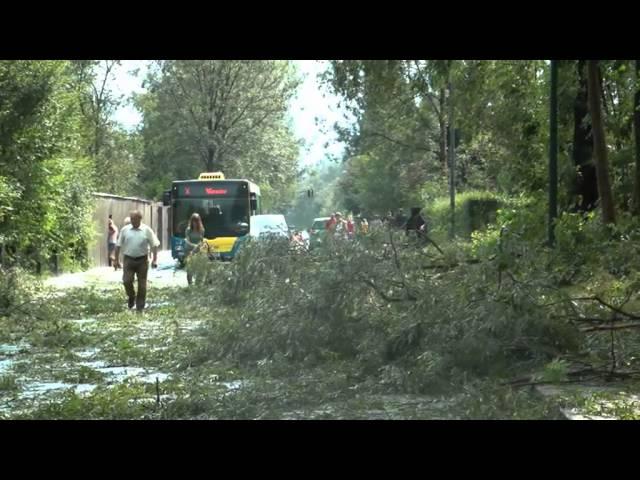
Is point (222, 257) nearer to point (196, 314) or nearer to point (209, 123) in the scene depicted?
point (196, 314)

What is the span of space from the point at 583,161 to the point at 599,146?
159 inches

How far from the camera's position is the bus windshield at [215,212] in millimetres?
31141

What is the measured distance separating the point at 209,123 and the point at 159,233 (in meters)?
6.64

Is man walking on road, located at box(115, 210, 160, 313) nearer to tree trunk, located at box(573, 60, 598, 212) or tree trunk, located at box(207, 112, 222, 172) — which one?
tree trunk, located at box(573, 60, 598, 212)

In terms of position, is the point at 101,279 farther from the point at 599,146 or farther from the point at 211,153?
the point at 211,153

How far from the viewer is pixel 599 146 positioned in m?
18.2

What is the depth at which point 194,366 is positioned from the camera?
11.1 metres

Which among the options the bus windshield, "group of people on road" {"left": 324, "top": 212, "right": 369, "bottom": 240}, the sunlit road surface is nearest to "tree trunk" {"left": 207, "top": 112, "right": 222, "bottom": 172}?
the sunlit road surface

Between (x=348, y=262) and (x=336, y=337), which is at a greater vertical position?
(x=348, y=262)

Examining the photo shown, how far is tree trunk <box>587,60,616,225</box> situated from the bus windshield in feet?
49.2

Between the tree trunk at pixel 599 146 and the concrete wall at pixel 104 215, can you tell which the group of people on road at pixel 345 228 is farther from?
the concrete wall at pixel 104 215

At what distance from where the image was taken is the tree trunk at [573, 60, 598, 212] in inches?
867

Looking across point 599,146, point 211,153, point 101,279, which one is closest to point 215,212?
point 101,279
